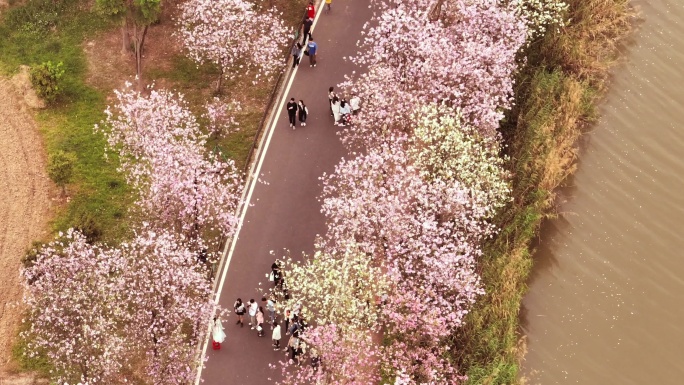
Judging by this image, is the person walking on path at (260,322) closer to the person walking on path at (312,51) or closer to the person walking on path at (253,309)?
the person walking on path at (253,309)

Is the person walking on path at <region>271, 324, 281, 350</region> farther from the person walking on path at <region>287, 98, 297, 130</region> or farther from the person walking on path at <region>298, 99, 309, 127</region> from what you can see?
the person walking on path at <region>298, 99, 309, 127</region>

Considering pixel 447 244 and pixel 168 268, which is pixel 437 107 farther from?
pixel 168 268

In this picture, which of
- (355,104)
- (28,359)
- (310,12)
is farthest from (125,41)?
(28,359)

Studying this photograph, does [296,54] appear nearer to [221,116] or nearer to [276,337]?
[221,116]

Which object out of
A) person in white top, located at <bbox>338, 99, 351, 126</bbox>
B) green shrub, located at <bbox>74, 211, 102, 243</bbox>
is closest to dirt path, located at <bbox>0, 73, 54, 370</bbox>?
green shrub, located at <bbox>74, 211, 102, 243</bbox>

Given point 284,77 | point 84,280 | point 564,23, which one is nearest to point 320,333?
point 84,280

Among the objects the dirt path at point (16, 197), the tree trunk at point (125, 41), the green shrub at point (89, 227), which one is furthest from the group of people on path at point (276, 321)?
the tree trunk at point (125, 41)
